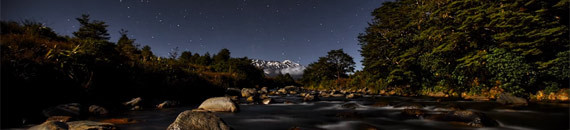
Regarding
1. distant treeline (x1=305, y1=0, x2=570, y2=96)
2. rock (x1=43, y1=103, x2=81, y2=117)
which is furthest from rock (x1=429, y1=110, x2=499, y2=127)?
rock (x1=43, y1=103, x2=81, y2=117)

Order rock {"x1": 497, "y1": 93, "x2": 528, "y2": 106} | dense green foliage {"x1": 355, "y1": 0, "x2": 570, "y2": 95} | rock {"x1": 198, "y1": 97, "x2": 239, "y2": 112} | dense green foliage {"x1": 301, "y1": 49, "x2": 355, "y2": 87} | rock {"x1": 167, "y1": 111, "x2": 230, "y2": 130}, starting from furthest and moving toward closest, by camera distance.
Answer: dense green foliage {"x1": 301, "y1": 49, "x2": 355, "y2": 87}
dense green foliage {"x1": 355, "y1": 0, "x2": 570, "y2": 95}
rock {"x1": 497, "y1": 93, "x2": 528, "y2": 106}
rock {"x1": 198, "y1": 97, "x2": 239, "y2": 112}
rock {"x1": 167, "y1": 111, "x2": 230, "y2": 130}

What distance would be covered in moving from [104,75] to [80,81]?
1250 millimetres

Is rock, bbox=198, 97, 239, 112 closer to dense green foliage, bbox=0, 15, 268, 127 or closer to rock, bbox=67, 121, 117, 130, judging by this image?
dense green foliage, bbox=0, 15, 268, 127

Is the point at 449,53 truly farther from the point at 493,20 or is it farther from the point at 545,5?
the point at 545,5

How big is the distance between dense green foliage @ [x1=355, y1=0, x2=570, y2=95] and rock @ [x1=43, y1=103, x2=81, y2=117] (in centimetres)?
1878

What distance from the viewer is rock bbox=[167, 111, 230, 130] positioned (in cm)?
479

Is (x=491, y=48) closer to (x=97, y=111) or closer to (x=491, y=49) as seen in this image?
(x=491, y=49)

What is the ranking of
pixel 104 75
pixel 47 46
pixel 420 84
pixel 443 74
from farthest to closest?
1. pixel 420 84
2. pixel 443 74
3. pixel 104 75
4. pixel 47 46

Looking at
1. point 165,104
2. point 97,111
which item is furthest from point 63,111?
point 165,104

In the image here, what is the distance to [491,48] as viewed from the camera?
41.2 ft

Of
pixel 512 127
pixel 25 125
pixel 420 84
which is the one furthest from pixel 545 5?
pixel 25 125

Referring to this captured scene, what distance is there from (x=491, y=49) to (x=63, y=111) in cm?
1970

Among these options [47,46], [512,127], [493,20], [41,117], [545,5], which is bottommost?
[512,127]

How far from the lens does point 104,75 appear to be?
9648 millimetres
